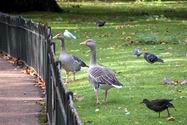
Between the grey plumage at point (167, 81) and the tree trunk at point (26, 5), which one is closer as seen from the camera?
the grey plumage at point (167, 81)

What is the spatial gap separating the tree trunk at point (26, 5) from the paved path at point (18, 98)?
2649 cm

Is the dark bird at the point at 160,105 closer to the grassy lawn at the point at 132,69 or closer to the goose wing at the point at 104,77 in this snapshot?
the grassy lawn at the point at 132,69

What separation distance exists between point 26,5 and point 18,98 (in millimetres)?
32370

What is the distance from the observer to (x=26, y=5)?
1880 inches

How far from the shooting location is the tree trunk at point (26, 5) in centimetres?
4738

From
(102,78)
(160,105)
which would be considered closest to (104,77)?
(102,78)

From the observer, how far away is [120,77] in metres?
16.6

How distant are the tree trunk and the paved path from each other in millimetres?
26493

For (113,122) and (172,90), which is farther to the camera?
(172,90)

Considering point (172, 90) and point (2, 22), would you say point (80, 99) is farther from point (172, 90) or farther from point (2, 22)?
point (2, 22)

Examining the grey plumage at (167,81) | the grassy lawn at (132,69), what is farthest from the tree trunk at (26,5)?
the grey plumage at (167,81)

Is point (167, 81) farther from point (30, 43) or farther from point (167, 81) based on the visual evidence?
point (30, 43)

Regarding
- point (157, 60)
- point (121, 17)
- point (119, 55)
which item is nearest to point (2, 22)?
point (119, 55)

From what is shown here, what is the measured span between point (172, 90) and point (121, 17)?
28.1m
